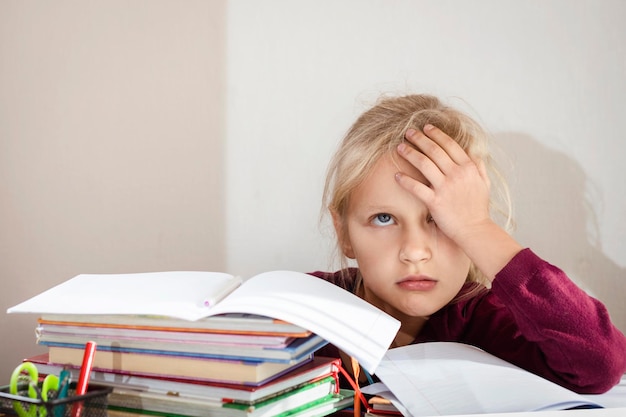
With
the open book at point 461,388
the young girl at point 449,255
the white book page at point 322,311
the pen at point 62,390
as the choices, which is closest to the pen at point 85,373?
the pen at point 62,390

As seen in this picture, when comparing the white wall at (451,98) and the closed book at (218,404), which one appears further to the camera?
the white wall at (451,98)

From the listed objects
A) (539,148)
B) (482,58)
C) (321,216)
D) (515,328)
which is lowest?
(515,328)

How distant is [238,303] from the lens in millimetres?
592

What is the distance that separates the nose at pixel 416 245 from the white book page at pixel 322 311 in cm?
27

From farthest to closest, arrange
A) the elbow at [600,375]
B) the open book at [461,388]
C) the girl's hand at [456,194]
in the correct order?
the girl's hand at [456,194], the elbow at [600,375], the open book at [461,388]

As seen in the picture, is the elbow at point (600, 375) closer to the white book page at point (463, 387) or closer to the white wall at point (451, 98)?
the white book page at point (463, 387)

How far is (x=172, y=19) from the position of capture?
140 centimetres

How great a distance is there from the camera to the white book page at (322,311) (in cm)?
59

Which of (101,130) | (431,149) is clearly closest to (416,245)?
(431,149)

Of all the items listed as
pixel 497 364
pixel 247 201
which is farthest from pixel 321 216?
pixel 497 364

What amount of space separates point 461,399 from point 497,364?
0.38 feet

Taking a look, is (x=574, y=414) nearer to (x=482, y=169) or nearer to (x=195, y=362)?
(x=195, y=362)

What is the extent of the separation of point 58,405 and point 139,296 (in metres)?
0.14

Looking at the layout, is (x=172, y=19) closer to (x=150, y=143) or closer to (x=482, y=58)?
(x=150, y=143)
